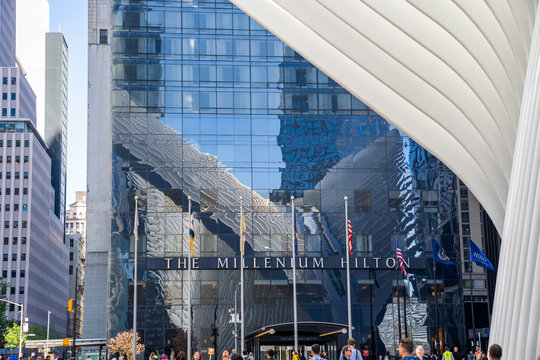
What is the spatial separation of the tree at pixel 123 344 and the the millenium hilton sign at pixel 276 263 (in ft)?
17.4

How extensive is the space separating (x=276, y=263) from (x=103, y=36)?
36.3 meters

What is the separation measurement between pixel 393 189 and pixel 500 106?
45.2 meters

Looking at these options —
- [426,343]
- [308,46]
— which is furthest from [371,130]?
[308,46]

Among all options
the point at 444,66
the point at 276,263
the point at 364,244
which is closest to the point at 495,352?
the point at 444,66

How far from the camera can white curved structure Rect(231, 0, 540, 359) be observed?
14438 millimetres

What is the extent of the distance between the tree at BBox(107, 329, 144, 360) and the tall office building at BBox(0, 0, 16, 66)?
112 m

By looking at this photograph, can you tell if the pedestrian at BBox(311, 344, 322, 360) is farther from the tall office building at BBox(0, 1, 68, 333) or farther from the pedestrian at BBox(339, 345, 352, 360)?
the tall office building at BBox(0, 1, 68, 333)

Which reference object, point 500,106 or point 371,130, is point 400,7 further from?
point 371,130

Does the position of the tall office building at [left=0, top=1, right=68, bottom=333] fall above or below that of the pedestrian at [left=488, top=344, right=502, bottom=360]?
above

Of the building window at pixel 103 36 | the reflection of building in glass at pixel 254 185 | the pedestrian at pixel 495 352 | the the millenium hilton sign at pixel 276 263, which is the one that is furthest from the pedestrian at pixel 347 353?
the building window at pixel 103 36

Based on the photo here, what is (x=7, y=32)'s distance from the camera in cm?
15800

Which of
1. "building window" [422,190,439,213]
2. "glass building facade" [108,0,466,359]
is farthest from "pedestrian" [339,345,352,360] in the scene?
"building window" [422,190,439,213]

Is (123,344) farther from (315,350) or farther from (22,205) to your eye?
(22,205)

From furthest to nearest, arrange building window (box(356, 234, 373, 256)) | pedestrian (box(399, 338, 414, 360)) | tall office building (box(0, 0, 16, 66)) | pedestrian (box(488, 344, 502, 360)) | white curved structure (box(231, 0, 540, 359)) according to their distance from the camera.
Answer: tall office building (box(0, 0, 16, 66)), building window (box(356, 234, 373, 256)), white curved structure (box(231, 0, 540, 359)), pedestrian (box(399, 338, 414, 360)), pedestrian (box(488, 344, 502, 360))
